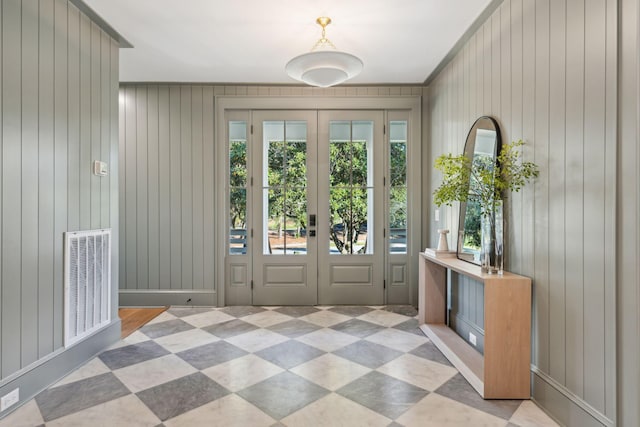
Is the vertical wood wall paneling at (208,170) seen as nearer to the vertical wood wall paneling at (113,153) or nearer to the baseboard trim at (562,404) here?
the vertical wood wall paneling at (113,153)

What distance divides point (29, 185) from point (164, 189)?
2.14m

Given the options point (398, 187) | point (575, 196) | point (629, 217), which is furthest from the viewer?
point (398, 187)

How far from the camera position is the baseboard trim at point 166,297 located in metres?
4.40

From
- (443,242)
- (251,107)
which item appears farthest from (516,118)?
(251,107)

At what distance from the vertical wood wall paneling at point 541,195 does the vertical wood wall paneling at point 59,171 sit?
10.5ft

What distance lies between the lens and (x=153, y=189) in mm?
4406

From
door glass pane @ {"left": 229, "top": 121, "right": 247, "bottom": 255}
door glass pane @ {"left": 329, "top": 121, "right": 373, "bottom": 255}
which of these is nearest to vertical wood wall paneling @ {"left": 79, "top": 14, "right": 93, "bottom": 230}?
door glass pane @ {"left": 229, "top": 121, "right": 247, "bottom": 255}

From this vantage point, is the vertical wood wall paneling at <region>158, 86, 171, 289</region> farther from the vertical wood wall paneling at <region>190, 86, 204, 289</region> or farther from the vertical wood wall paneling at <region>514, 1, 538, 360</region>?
the vertical wood wall paneling at <region>514, 1, 538, 360</region>

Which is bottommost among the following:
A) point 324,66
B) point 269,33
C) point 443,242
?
point 443,242

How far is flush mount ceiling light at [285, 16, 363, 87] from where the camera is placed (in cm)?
262

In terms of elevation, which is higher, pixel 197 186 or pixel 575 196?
pixel 197 186

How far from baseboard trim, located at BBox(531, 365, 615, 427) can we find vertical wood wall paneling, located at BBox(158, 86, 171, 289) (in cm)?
389

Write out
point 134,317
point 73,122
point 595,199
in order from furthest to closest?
point 134,317 → point 73,122 → point 595,199

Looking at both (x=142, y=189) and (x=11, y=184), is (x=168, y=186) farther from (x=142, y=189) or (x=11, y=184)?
(x=11, y=184)
